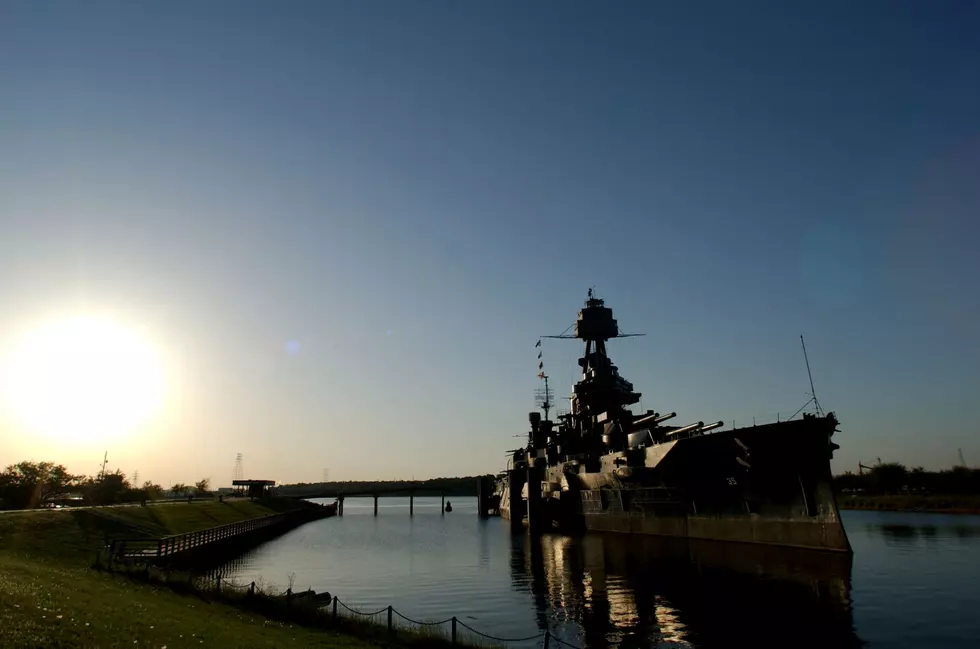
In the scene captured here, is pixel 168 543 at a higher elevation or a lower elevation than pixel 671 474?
lower

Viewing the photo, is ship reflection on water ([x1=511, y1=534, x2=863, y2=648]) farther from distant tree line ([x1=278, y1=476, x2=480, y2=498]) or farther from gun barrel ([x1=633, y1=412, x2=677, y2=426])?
distant tree line ([x1=278, y1=476, x2=480, y2=498])

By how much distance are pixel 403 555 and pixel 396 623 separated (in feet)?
106

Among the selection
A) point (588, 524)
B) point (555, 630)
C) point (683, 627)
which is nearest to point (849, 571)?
point (683, 627)

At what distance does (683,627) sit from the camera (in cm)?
2322

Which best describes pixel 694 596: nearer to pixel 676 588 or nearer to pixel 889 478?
pixel 676 588

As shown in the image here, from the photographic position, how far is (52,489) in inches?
3172

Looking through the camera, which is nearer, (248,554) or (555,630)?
(555,630)

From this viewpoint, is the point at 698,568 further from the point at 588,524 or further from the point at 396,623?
the point at 588,524

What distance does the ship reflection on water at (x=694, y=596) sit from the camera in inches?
868

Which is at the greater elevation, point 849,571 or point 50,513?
point 50,513

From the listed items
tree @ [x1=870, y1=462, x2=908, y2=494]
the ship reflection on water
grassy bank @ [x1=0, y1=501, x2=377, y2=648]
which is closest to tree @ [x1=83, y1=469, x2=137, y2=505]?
grassy bank @ [x1=0, y1=501, x2=377, y2=648]

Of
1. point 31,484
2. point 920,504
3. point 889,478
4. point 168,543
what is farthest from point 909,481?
point 31,484

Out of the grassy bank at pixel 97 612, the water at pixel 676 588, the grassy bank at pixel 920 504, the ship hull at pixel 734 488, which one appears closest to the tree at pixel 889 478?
the grassy bank at pixel 920 504

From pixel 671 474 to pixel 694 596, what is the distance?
777 inches
